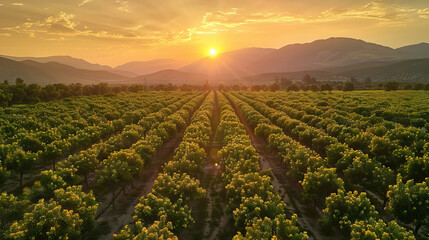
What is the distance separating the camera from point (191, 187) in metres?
24.0

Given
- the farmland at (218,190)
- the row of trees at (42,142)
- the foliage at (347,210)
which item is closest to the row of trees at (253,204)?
the farmland at (218,190)

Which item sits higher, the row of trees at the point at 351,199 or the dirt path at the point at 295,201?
the row of trees at the point at 351,199

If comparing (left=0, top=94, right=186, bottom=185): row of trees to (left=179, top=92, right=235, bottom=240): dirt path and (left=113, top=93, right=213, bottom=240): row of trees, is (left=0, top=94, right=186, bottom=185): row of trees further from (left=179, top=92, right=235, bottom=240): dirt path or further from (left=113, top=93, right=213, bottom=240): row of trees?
(left=179, top=92, right=235, bottom=240): dirt path

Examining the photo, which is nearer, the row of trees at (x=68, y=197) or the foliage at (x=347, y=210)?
the row of trees at (x=68, y=197)

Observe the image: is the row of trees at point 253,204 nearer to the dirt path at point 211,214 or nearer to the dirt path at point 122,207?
the dirt path at point 211,214

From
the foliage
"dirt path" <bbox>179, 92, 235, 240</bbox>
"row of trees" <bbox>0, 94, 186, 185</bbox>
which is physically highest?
"row of trees" <bbox>0, 94, 186, 185</bbox>

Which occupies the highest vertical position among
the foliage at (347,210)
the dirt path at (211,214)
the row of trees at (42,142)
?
the row of trees at (42,142)

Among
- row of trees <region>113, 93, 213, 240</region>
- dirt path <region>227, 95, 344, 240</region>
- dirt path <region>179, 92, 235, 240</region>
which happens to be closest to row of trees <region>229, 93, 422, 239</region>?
dirt path <region>227, 95, 344, 240</region>

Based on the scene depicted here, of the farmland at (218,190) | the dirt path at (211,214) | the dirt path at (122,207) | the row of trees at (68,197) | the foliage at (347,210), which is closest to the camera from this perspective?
the row of trees at (68,197)

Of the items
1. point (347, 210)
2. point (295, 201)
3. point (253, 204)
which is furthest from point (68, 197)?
point (295, 201)

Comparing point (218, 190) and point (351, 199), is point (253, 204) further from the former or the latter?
point (218, 190)

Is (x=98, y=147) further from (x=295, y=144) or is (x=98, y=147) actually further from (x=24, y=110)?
(x=24, y=110)

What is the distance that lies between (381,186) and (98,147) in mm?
36293

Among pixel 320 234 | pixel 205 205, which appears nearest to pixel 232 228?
pixel 205 205
